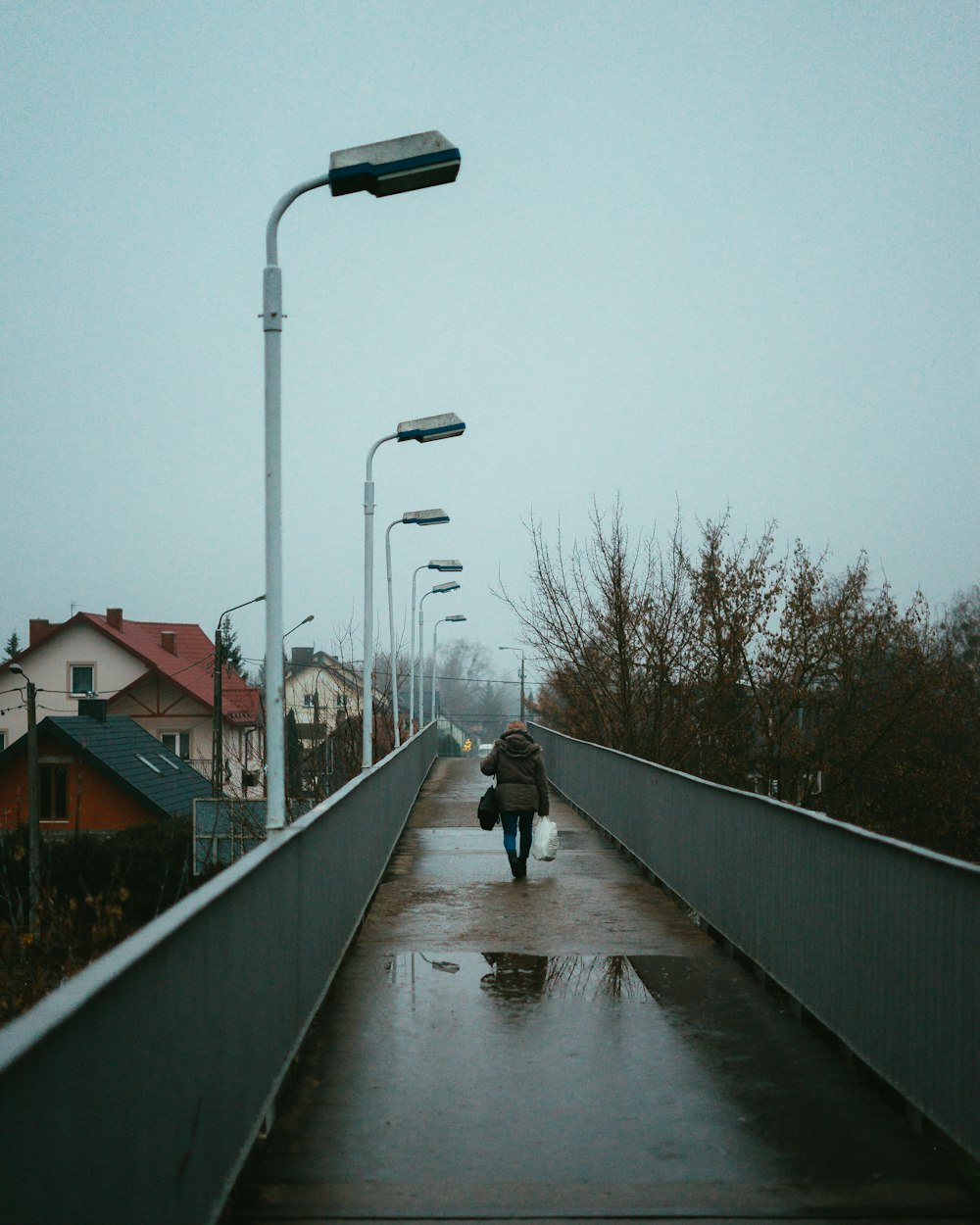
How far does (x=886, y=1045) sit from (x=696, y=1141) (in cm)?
91

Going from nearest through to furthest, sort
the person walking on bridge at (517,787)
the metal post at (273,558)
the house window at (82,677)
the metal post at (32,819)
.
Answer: the metal post at (273,558) < the person walking on bridge at (517,787) < the metal post at (32,819) < the house window at (82,677)

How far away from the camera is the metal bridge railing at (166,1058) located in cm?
255

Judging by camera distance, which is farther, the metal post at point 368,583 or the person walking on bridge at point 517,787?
the metal post at point 368,583

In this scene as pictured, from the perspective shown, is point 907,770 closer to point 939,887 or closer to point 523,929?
point 523,929

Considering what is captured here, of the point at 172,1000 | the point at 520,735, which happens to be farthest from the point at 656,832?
the point at 172,1000

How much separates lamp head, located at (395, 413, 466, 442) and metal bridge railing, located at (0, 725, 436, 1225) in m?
11.3

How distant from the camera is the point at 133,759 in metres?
51.0

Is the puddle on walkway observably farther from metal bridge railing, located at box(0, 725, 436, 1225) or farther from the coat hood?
the coat hood

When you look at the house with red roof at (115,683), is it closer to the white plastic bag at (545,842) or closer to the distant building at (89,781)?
the distant building at (89,781)

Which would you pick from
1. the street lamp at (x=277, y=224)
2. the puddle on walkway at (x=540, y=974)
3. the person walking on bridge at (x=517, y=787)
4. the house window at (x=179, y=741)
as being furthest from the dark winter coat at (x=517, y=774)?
the house window at (x=179, y=741)

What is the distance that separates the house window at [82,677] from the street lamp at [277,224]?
59.1 metres

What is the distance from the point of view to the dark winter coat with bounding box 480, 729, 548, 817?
13.4 metres

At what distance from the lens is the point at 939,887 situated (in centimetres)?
493

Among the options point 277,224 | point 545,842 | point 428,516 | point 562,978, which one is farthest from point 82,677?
point 562,978
